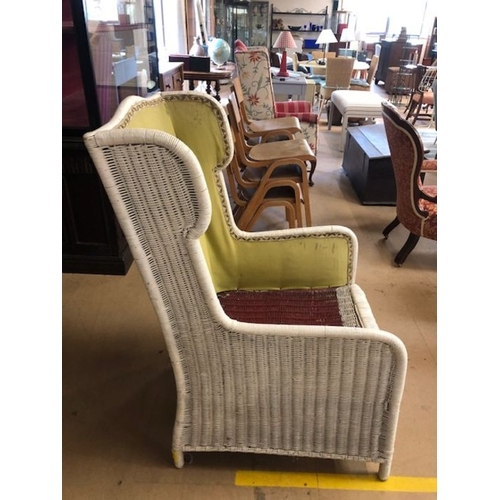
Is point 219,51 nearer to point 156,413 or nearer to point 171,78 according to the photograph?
point 171,78

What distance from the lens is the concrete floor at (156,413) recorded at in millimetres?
1232

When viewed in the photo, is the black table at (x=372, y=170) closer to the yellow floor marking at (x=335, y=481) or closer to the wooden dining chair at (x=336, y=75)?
the wooden dining chair at (x=336, y=75)

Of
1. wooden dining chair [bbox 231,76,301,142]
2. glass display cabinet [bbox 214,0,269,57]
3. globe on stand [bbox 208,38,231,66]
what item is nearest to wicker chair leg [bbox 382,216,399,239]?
wooden dining chair [bbox 231,76,301,142]

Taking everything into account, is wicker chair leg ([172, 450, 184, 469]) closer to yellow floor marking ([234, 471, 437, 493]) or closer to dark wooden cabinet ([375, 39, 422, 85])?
yellow floor marking ([234, 471, 437, 493])

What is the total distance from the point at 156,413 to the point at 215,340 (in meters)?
0.59

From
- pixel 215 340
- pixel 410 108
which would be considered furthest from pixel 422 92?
pixel 215 340

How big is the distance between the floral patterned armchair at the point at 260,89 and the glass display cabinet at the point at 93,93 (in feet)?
3.41

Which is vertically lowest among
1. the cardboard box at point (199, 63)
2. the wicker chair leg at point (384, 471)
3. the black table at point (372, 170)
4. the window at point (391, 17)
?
the wicker chair leg at point (384, 471)

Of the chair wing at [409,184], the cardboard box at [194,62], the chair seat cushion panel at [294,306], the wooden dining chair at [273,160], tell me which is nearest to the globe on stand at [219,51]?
the cardboard box at [194,62]

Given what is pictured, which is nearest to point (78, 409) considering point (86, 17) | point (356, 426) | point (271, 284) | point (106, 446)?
point (106, 446)

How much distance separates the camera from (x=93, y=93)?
6.21 feet

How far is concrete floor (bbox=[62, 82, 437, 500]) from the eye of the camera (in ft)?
4.04

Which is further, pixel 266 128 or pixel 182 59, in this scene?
pixel 182 59

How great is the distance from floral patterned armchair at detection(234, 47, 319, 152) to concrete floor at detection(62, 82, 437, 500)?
1.54m
